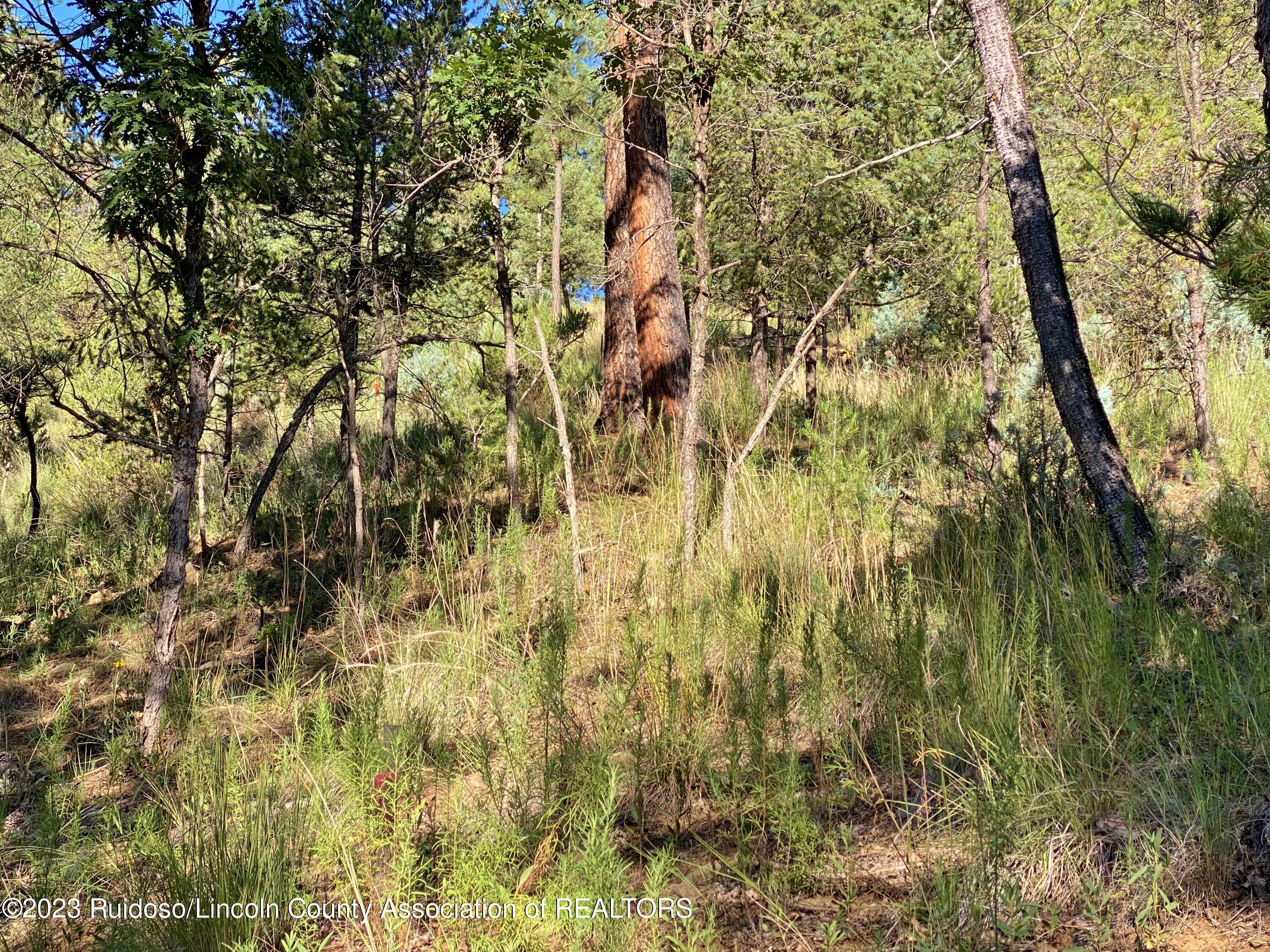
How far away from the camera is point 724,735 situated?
3426mm

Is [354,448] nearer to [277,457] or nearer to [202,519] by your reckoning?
[277,457]

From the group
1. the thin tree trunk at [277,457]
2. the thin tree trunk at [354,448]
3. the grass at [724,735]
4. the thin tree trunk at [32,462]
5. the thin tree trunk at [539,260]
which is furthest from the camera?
the thin tree trunk at [539,260]

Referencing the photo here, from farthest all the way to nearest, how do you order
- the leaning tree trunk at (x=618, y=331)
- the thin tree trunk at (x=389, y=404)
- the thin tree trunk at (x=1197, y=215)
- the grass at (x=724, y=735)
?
1. the leaning tree trunk at (x=618, y=331)
2. the thin tree trunk at (x=389, y=404)
3. the thin tree trunk at (x=1197, y=215)
4. the grass at (x=724, y=735)

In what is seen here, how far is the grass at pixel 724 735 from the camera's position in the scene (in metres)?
2.55

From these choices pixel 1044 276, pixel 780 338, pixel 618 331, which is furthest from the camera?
pixel 780 338

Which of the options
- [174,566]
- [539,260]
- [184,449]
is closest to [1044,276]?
[184,449]

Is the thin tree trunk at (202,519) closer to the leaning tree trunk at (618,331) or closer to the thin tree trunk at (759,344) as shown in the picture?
the leaning tree trunk at (618,331)

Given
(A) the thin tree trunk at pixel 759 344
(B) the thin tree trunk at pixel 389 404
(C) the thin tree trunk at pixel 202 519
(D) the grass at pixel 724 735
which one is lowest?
(D) the grass at pixel 724 735

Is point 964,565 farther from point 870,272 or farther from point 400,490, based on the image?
point 400,490

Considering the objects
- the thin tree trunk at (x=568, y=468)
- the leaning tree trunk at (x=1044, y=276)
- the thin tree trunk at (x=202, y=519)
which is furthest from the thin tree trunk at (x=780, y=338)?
the thin tree trunk at (x=202, y=519)

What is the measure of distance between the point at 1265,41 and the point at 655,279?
4586mm

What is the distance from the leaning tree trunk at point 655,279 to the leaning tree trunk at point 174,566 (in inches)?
143

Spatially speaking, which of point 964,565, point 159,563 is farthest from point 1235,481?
point 159,563

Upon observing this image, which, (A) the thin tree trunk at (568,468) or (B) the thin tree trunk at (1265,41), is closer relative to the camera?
(B) the thin tree trunk at (1265,41)
